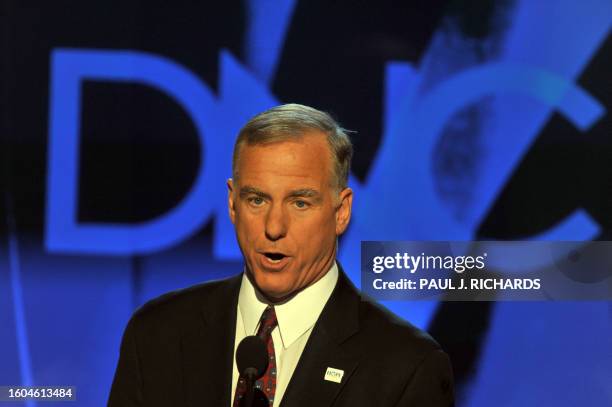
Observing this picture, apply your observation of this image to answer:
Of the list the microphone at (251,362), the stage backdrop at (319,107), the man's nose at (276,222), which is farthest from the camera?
the stage backdrop at (319,107)

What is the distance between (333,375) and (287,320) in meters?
0.15

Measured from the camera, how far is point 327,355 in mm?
1770

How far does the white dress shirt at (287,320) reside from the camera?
1.79 m

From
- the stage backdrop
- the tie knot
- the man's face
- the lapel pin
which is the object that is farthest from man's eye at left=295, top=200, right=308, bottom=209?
the stage backdrop

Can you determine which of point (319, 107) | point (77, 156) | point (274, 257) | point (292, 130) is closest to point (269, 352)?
point (274, 257)

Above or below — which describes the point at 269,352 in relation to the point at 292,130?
below

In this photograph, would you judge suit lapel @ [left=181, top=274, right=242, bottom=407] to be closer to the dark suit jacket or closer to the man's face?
the dark suit jacket

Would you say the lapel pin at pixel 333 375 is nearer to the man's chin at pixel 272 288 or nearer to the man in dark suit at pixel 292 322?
the man in dark suit at pixel 292 322

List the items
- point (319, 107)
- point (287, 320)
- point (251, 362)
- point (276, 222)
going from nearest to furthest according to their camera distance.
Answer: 1. point (251, 362)
2. point (276, 222)
3. point (287, 320)
4. point (319, 107)

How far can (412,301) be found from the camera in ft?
11.0

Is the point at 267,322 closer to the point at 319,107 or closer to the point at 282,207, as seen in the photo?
the point at 282,207

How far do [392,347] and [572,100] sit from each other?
190cm

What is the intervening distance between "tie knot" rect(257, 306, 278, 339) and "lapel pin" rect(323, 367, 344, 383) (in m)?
0.15

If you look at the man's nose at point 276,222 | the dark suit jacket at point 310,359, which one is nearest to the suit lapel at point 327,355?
the dark suit jacket at point 310,359
